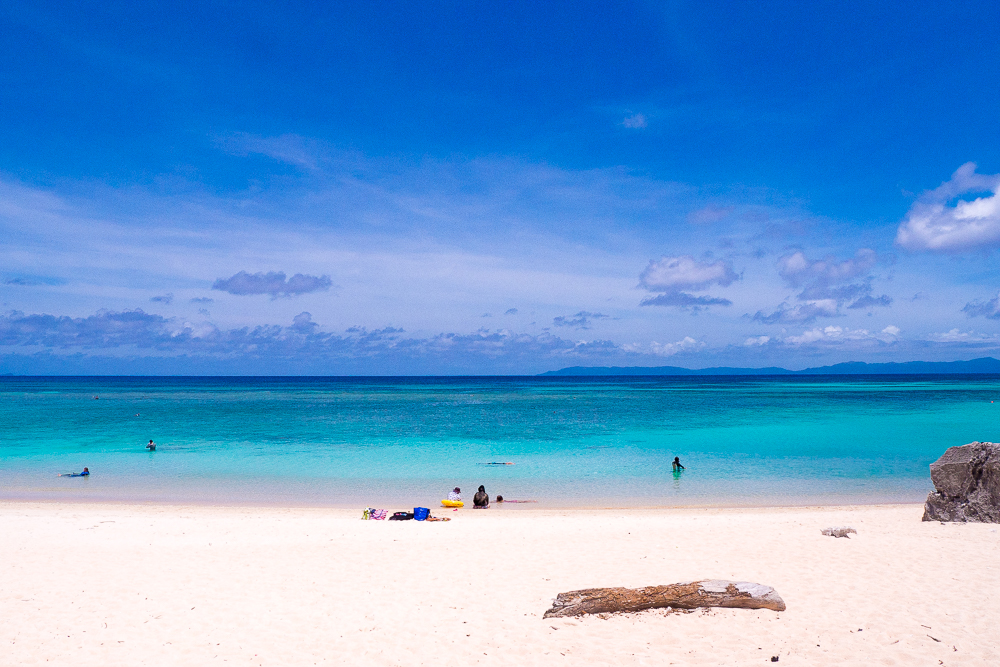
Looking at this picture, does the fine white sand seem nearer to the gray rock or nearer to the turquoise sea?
the gray rock

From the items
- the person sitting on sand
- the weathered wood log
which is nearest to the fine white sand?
the weathered wood log

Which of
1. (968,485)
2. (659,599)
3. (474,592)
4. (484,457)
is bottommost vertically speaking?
(484,457)

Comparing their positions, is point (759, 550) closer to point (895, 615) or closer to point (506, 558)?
point (895, 615)

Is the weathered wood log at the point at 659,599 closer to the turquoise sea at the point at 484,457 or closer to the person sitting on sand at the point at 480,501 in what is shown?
the person sitting on sand at the point at 480,501

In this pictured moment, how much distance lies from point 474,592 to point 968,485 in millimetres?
12421

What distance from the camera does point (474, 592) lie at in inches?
353

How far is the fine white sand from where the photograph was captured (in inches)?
272

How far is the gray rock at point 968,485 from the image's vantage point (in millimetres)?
13195

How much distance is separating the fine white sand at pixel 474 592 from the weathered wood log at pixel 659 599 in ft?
0.50

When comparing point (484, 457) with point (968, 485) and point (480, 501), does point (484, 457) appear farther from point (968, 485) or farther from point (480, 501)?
point (968, 485)

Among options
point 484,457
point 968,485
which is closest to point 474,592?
point 968,485

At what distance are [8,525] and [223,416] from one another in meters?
44.1

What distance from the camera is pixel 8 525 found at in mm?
14188

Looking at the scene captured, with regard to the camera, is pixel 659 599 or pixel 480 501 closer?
pixel 659 599
